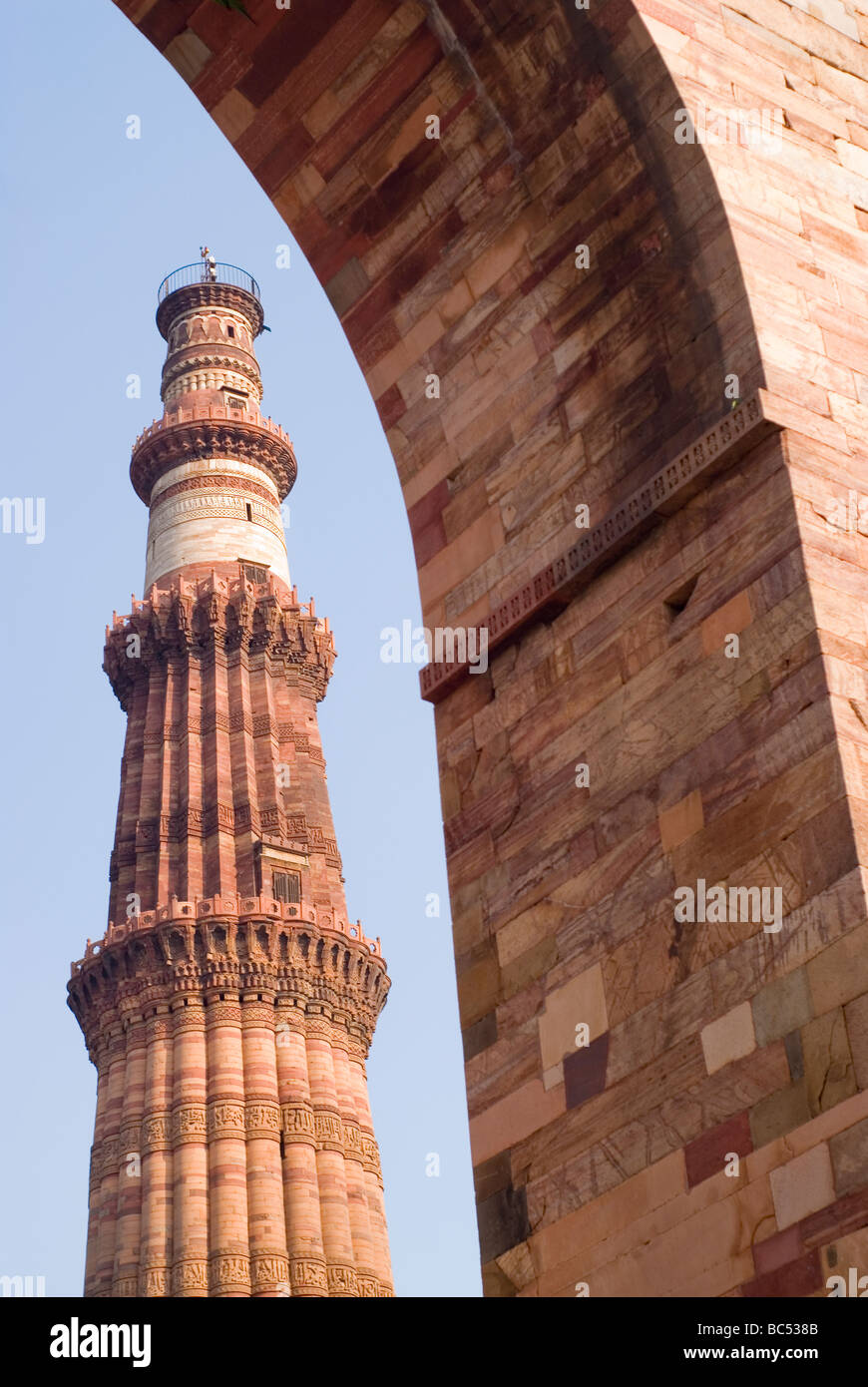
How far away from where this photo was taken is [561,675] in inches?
281

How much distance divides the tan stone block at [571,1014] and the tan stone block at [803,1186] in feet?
3.26

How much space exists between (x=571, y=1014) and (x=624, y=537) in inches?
68.4

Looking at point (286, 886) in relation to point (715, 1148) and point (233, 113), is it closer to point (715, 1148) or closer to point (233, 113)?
point (233, 113)

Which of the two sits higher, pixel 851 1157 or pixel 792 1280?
pixel 851 1157

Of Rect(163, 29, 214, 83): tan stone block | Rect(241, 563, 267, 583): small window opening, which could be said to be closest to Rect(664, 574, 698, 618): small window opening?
Rect(163, 29, 214, 83): tan stone block

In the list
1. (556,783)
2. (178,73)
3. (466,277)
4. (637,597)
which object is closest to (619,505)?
(637,597)

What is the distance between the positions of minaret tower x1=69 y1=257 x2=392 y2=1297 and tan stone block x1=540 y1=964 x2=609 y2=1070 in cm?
2488

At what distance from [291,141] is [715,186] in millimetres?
2568

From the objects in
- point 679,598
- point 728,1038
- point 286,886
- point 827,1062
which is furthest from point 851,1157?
point 286,886

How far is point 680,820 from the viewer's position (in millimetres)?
6352

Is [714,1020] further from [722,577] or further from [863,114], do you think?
[863,114]

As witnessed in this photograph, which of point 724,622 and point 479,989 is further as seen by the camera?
point 479,989

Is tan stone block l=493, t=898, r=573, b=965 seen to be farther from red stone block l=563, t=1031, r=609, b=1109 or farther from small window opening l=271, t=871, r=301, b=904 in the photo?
small window opening l=271, t=871, r=301, b=904
